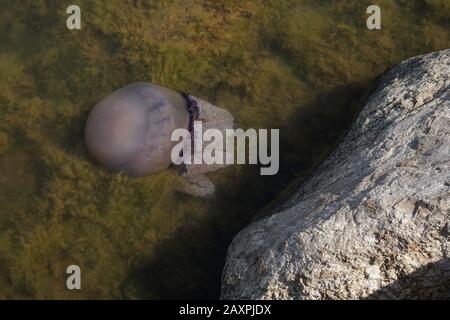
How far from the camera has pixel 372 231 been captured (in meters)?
2.83

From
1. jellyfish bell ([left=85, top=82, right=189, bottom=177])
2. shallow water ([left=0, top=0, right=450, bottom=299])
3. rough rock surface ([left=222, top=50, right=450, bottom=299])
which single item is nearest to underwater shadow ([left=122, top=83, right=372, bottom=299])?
shallow water ([left=0, top=0, right=450, bottom=299])

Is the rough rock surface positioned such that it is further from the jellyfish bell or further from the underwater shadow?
the jellyfish bell

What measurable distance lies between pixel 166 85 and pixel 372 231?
103 inches

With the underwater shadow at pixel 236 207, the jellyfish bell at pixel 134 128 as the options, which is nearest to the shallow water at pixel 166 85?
the underwater shadow at pixel 236 207

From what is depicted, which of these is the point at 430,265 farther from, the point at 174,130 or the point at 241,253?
the point at 174,130

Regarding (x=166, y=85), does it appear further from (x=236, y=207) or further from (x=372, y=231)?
(x=372, y=231)

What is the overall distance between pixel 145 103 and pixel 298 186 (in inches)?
61.8

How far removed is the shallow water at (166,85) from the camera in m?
4.31

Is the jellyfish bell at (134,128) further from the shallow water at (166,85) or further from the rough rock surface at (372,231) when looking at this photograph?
the rough rock surface at (372,231)

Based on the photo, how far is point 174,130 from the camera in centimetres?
442

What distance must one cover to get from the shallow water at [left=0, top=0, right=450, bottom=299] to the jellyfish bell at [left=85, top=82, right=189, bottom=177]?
0.19 m

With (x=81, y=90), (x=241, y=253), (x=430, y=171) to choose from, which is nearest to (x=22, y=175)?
(x=81, y=90)

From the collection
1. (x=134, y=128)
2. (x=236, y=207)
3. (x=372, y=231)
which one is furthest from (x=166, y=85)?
(x=372, y=231)

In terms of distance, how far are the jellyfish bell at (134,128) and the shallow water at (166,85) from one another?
0.19 m
